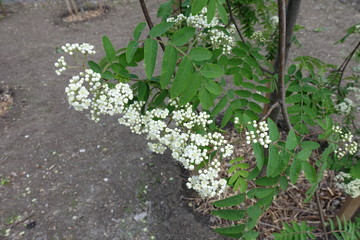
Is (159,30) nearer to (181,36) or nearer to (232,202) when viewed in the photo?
(181,36)

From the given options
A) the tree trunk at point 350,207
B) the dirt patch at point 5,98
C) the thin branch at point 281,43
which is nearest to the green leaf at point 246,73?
the thin branch at point 281,43

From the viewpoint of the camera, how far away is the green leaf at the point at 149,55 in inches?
44.8

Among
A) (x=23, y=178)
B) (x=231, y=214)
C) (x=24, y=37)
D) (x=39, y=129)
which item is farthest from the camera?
(x=24, y=37)

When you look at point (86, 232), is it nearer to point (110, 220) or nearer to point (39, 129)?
point (110, 220)

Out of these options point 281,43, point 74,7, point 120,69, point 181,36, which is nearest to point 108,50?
point 120,69

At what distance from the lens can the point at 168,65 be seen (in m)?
1.14

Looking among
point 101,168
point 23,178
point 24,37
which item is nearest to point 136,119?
point 101,168

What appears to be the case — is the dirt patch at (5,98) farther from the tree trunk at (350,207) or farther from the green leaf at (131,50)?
the tree trunk at (350,207)

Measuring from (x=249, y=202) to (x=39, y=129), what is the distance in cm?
265

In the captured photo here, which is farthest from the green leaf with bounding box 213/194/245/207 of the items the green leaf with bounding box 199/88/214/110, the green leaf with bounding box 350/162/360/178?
the green leaf with bounding box 350/162/360/178

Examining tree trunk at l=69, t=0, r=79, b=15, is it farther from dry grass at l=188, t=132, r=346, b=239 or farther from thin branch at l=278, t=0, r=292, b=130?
thin branch at l=278, t=0, r=292, b=130

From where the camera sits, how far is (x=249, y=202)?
2.60m

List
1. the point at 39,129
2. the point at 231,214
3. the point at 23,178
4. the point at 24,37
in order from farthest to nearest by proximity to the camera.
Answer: the point at 24,37
the point at 39,129
the point at 23,178
the point at 231,214

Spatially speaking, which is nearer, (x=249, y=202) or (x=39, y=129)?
(x=249, y=202)
